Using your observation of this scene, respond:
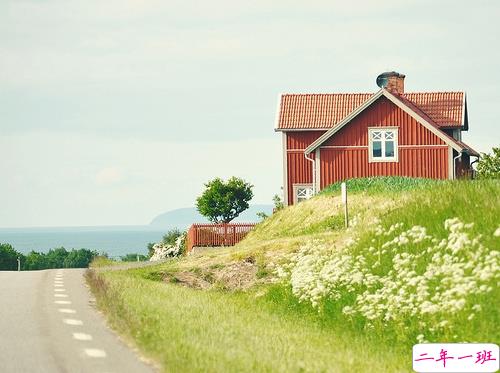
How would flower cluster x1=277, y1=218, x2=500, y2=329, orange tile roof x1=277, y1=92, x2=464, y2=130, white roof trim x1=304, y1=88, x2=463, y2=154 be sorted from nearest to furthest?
flower cluster x1=277, y1=218, x2=500, y2=329, white roof trim x1=304, y1=88, x2=463, y2=154, orange tile roof x1=277, y1=92, x2=464, y2=130

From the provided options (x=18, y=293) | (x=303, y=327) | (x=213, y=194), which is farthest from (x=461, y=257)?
(x=213, y=194)

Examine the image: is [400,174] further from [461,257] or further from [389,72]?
[461,257]

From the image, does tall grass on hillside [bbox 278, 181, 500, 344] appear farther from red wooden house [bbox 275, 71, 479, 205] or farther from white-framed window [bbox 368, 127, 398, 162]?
white-framed window [bbox 368, 127, 398, 162]

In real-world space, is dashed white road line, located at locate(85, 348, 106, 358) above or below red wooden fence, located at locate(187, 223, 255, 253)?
below

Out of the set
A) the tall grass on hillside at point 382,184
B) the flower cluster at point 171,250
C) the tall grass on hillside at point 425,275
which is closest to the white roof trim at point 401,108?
the tall grass on hillside at point 382,184

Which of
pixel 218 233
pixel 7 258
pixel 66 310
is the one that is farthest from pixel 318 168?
pixel 7 258

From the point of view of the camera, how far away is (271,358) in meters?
12.6

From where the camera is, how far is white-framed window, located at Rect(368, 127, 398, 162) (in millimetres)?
52281

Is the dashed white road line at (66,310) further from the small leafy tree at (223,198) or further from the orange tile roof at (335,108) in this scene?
the small leafy tree at (223,198)

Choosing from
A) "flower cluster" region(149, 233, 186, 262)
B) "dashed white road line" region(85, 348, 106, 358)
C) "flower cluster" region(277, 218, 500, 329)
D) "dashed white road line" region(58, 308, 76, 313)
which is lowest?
"dashed white road line" region(85, 348, 106, 358)

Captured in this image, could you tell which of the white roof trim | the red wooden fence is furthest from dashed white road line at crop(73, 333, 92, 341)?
the red wooden fence

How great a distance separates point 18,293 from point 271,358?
12544 mm

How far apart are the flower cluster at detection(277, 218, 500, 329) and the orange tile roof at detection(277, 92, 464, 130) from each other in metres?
35.6

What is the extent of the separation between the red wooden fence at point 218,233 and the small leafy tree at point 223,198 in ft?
45.3
